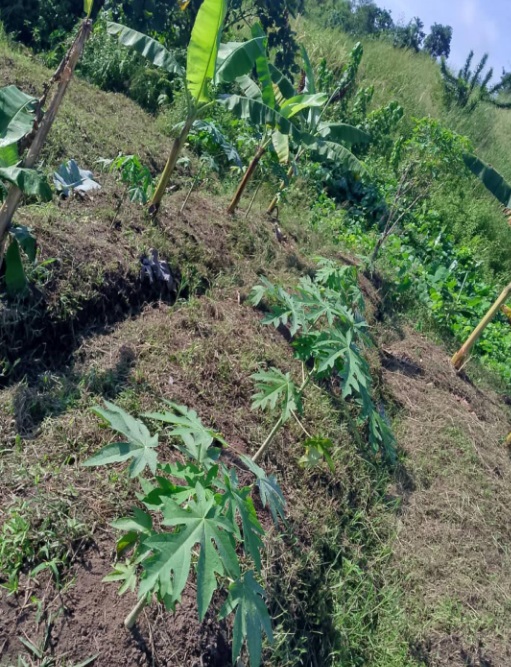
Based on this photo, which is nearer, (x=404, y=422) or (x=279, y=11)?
(x=404, y=422)

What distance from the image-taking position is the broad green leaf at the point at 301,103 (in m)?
5.38

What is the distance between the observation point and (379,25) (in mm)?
25766

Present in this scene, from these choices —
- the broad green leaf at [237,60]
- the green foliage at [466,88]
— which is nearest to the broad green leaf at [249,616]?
the broad green leaf at [237,60]

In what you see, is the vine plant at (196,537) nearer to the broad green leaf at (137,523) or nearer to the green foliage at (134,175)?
the broad green leaf at (137,523)

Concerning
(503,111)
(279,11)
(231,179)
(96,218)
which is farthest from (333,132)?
(503,111)

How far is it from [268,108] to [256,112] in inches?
4.4

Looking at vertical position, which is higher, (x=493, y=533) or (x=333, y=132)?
(x=333, y=132)

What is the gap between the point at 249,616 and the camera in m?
2.10

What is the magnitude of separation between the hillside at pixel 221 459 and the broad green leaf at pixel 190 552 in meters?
0.70

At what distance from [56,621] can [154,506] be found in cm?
71

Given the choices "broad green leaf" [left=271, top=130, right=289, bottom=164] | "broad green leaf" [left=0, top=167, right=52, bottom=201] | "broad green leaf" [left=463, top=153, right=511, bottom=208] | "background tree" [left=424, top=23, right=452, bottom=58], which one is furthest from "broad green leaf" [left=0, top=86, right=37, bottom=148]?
"background tree" [left=424, top=23, right=452, bottom=58]

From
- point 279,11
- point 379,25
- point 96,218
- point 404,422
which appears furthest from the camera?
point 379,25

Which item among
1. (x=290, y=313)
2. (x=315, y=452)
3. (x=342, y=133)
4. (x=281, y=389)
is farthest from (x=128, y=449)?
(x=342, y=133)

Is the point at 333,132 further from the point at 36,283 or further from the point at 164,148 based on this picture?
the point at 36,283
